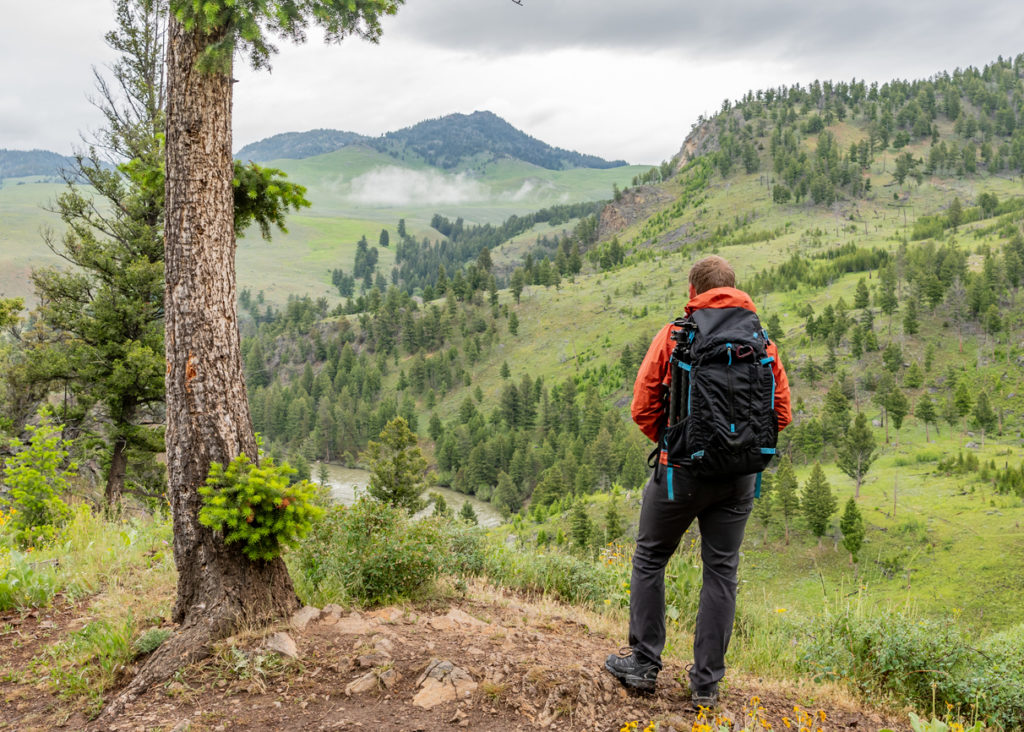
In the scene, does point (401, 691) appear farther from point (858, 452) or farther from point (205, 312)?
point (858, 452)

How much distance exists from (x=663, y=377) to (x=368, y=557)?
3288mm

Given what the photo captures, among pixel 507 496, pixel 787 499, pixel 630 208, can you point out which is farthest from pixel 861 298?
pixel 630 208

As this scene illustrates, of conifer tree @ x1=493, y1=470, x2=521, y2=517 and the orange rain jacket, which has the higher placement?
the orange rain jacket

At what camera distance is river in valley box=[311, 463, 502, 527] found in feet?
242

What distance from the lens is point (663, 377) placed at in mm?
3646

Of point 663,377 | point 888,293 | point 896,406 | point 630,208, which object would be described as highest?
point 630,208

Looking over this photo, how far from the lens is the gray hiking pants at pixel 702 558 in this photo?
3.55 meters

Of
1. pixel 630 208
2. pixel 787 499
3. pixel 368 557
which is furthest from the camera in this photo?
pixel 630 208

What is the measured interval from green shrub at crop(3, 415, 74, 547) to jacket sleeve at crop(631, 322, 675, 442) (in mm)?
7961

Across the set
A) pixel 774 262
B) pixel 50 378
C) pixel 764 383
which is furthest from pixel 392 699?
pixel 774 262

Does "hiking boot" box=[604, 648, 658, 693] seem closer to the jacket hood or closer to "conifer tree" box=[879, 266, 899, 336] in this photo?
the jacket hood

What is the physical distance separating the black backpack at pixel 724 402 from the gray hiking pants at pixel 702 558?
0.58 feet

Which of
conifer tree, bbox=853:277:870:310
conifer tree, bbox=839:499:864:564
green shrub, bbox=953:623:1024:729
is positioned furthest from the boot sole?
conifer tree, bbox=853:277:870:310

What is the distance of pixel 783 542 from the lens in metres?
44.2
